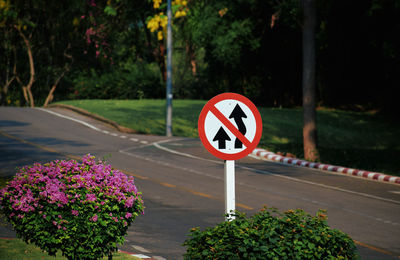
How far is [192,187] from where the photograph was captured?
15883 mm

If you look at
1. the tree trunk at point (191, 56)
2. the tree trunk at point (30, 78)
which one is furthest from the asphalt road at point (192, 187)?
the tree trunk at point (191, 56)

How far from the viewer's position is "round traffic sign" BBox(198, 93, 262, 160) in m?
6.66

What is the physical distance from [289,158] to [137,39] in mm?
39995

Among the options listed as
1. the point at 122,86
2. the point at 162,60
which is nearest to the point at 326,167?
the point at 122,86

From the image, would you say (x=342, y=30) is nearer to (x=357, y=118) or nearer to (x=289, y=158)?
(x=357, y=118)

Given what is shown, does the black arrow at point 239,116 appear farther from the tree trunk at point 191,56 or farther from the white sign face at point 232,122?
the tree trunk at point 191,56

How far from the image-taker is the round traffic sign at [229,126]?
21.9ft

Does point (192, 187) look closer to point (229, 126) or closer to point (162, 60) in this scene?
point (229, 126)

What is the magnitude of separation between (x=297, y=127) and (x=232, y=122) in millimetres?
29410

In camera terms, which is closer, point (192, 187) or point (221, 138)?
point (221, 138)

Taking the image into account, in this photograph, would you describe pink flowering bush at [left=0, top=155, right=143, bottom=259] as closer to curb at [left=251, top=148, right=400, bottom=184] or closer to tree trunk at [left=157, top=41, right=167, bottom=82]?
curb at [left=251, top=148, right=400, bottom=184]

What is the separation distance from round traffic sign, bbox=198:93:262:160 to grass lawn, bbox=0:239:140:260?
9.02ft

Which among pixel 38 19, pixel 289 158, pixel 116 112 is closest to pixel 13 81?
pixel 38 19

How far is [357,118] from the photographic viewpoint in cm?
4175
